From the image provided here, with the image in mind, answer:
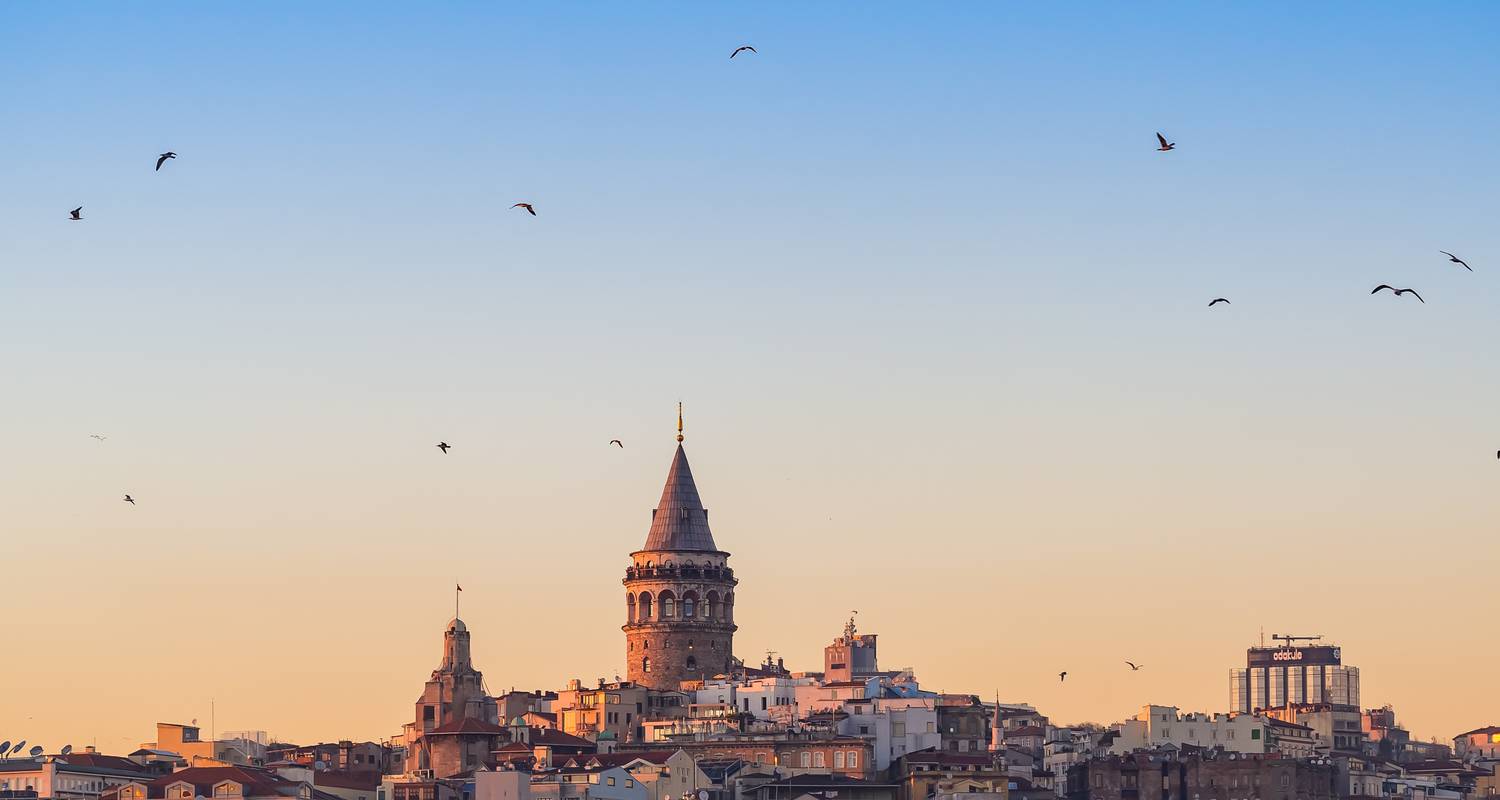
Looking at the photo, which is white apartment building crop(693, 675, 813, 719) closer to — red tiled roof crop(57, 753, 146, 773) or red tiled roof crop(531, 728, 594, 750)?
red tiled roof crop(531, 728, 594, 750)

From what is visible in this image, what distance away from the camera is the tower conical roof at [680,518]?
461 feet

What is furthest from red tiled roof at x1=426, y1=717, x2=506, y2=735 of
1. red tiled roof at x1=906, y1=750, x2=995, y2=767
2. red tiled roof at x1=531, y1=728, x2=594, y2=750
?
red tiled roof at x1=906, y1=750, x2=995, y2=767

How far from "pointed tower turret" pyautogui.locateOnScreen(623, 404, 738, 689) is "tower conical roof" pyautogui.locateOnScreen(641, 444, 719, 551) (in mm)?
45

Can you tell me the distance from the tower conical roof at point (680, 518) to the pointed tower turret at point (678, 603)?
0.05 metres

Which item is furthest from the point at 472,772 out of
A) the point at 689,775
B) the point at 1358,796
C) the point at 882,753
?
the point at 1358,796

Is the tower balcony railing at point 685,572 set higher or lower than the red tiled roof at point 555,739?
higher

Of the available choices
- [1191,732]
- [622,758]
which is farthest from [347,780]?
[1191,732]

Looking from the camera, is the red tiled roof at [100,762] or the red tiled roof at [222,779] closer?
the red tiled roof at [222,779]

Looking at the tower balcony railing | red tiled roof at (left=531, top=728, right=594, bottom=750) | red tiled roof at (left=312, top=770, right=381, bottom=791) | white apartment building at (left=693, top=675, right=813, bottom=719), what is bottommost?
red tiled roof at (left=312, top=770, right=381, bottom=791)

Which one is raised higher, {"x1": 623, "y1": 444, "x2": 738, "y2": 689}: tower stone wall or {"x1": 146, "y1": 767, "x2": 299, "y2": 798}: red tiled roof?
{"x1": 623, "y1": 444, "x2": 738, "y2": 689}: tower stone wall

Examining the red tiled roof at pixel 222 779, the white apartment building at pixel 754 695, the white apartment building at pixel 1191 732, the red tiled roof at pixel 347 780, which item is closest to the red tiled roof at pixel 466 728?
the red tiled roof at pixel 347 780

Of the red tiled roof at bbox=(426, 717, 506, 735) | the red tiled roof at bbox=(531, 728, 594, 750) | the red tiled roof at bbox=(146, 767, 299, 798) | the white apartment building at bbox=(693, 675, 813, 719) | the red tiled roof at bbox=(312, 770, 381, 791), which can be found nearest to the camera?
the red tiled roof at bbox=(146, 767, 299, 798)

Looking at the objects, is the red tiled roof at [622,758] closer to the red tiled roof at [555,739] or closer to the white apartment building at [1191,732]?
the red tiled roof at [555,739]

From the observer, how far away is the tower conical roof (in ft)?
461
